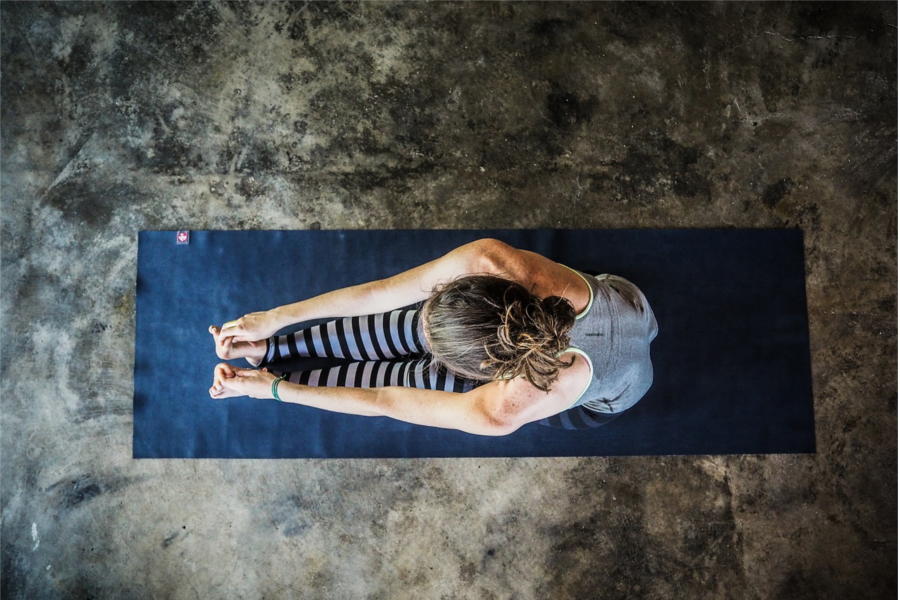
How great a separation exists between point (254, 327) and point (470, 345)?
1.04 metres

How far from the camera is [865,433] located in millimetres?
2414

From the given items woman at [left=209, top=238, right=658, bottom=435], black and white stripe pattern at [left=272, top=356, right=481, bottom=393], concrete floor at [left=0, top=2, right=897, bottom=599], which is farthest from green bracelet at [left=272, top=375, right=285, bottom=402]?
concrete floor at [left=0, top=2, right=897, bottom=599]

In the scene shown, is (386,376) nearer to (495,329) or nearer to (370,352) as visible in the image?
(370,352)

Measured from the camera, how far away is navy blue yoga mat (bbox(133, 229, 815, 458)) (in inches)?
92.0

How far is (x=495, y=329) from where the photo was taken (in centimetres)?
132

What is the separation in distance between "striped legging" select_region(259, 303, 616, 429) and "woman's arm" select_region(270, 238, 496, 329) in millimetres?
193

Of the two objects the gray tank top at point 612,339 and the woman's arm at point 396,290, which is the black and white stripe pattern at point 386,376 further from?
the gray tank top at point 612,339

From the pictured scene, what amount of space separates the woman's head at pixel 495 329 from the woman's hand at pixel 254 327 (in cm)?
84

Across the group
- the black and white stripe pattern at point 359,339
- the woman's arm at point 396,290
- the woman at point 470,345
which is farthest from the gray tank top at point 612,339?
the black and white stripe pattern at point 359,339

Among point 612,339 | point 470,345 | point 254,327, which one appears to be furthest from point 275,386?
point 612,339

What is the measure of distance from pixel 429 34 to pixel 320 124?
2.11 ft

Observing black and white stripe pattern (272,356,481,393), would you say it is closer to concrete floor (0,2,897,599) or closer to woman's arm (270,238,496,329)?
woman's arm (270,238,496,329)

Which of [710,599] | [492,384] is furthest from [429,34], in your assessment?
[710,599]

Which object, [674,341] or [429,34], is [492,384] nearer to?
[674,341]
